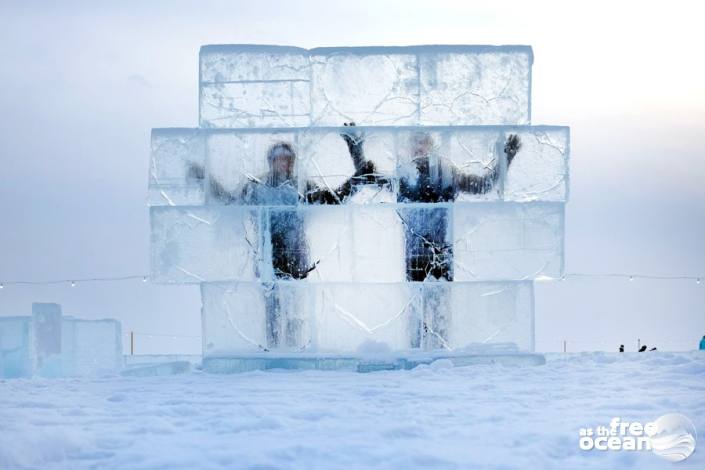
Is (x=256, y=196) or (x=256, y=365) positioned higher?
(x=256, y=196)

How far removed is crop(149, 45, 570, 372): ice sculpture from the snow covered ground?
0.61 metres

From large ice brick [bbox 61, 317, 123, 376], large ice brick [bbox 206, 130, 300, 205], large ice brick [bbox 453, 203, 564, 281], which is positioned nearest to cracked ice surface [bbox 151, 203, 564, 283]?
A: large ice brick [bbox 453, 203, 564, 281]

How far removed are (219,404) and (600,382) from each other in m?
2.98

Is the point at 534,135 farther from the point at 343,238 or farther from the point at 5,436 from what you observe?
the point at 5,436

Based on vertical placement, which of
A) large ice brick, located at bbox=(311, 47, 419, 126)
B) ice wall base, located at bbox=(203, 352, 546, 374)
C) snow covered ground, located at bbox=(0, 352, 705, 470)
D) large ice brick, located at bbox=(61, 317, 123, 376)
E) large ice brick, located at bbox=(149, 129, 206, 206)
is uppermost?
large ice brick, located at bbox=(311, 47, 419, 126)

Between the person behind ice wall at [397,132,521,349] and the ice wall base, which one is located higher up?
the person behind ice wall at [397,132,521,349]

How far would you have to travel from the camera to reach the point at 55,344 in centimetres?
1253

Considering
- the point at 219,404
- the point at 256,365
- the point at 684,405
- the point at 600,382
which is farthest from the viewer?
the point at 256,365

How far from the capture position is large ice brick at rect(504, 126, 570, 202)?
9438mm

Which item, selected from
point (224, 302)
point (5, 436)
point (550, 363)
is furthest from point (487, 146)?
point (5, 436)

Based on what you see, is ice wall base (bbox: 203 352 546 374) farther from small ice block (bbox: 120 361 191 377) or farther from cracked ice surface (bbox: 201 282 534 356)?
small ice block (bbox: 120 361 191 377)

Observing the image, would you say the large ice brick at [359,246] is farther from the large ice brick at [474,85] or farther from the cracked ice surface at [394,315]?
the large ice brick at [474,85]

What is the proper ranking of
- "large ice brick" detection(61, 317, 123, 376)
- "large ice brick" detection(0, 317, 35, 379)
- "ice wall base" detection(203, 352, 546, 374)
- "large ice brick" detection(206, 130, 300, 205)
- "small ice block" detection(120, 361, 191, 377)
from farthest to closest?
"large ice brick" detection(61, 317, 123, 376), "large ice brick" detection(0, 317, 35, 379), "large ice brick" detection(206, 130, 300, 205), "small ice block" detection(120, 361, 191, 377), "ice wall base" detection(203, 352, 546, 374)

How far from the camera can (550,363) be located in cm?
965
